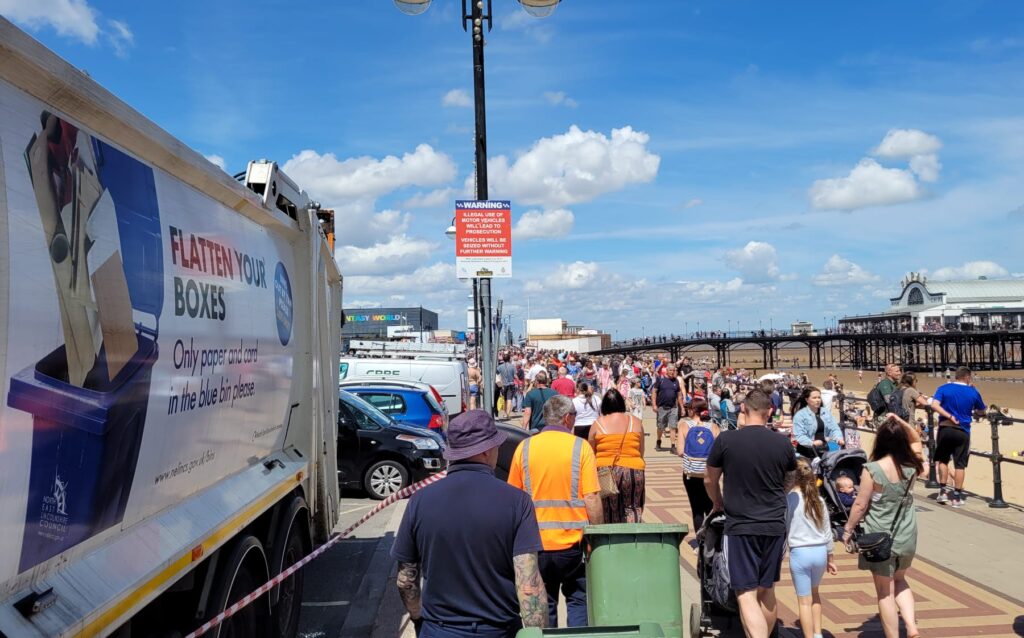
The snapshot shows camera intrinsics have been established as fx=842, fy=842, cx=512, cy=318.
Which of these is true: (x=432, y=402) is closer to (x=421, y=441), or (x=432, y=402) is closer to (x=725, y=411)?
(x=421, y=441)

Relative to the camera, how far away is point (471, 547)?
3258mm

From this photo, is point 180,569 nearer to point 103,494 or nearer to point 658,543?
point 103,494

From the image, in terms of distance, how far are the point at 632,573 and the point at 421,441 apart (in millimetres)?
7573

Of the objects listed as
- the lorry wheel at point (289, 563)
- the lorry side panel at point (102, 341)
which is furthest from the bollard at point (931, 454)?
the lorry side panel at point (102, 341)

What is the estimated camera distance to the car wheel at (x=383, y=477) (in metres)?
11.9

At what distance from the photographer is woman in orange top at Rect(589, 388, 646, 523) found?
21.5ft

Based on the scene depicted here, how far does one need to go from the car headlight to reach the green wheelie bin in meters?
7.42

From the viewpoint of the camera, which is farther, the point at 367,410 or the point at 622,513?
the point at 367,410

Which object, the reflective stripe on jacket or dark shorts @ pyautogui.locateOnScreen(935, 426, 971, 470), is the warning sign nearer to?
dark shorts @ pyautogui.locateOnScreen(935, 426, 971, 470)

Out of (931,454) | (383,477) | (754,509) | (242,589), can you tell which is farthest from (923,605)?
(383,477)

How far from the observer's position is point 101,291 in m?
2.90

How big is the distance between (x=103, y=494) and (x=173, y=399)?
71cm

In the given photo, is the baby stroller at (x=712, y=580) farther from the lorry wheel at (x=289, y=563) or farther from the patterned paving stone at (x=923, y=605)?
the lorry wheel at (x=289, y=563)

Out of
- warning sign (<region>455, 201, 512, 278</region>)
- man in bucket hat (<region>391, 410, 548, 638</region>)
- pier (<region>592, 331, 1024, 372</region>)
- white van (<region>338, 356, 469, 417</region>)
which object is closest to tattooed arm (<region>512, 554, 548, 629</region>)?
man in bucket hat (<region>391, 410, 548, 638</region>)
